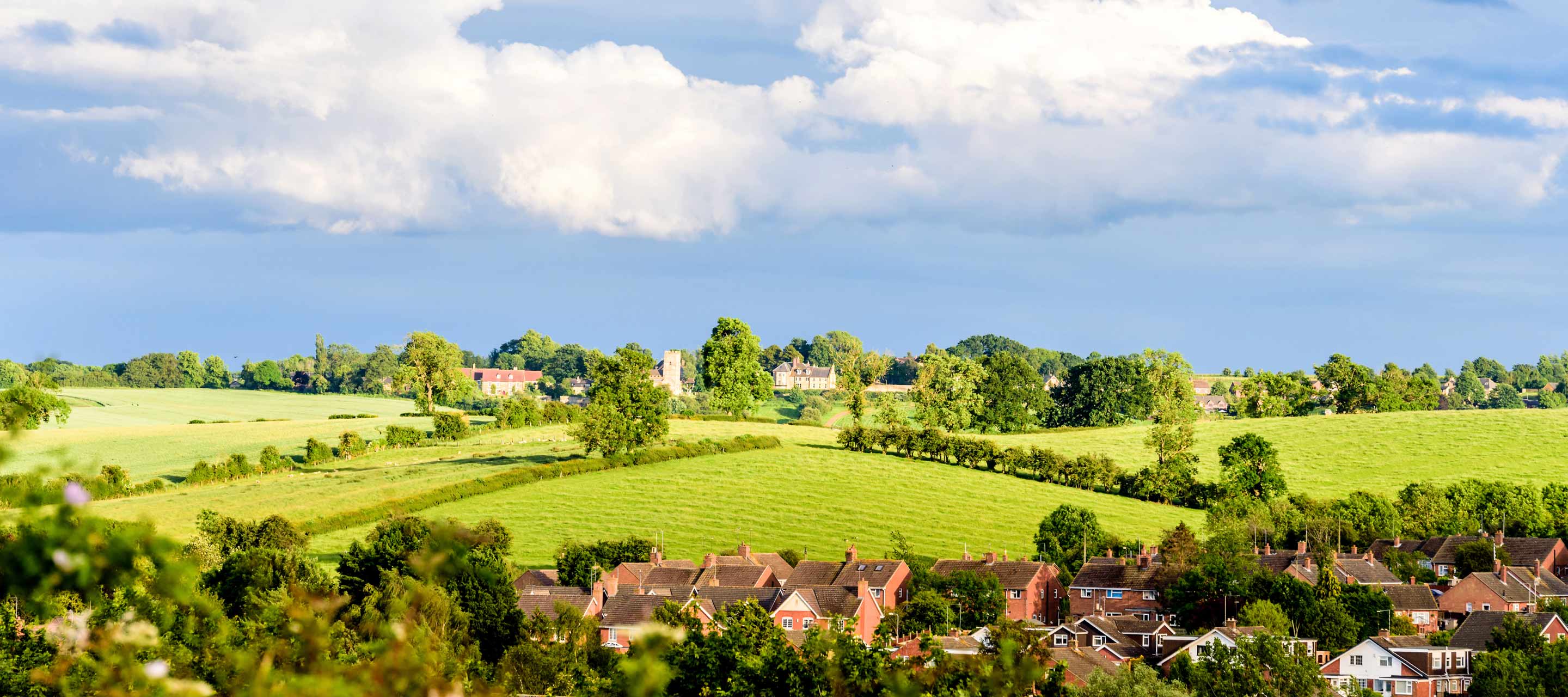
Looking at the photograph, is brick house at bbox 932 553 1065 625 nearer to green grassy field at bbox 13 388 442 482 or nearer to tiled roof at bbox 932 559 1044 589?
tiled roof at bbox 932 559 1044 589

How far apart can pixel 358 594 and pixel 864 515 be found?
45.3m

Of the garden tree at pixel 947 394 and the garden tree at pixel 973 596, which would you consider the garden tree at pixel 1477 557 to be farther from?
the garden tree at pixel 947 394

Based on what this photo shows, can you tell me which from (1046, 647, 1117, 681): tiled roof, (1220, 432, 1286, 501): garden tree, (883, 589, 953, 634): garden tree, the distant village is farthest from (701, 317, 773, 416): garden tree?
(1046, 647, 1117, 681): tiled roof

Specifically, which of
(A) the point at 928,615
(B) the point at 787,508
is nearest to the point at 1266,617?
(A) the point at 928,615

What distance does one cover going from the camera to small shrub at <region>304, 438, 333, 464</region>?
12838cm

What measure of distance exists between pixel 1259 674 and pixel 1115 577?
2776 centimetres

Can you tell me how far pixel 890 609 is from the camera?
8894 cm

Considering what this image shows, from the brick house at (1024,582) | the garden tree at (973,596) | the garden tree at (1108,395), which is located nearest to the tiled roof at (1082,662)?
the garden tree at (973,596)

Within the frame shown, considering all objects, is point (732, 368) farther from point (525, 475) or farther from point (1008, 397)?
point (525, 475)

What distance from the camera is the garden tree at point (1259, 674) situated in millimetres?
68688

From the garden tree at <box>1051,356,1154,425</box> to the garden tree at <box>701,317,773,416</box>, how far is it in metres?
47.9

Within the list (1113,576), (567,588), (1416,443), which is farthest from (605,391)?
(1416,443)

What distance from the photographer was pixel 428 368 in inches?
7087

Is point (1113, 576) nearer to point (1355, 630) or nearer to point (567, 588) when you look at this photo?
point (1355, 630)
